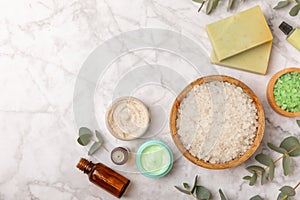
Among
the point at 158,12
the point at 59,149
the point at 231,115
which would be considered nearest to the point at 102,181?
the point at 59,149

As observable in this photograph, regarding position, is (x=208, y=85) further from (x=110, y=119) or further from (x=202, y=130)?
(x=110, y=119)

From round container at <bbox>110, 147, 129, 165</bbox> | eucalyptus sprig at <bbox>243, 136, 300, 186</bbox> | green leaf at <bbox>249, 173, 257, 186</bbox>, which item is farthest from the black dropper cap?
round container at <bbox>110, 147, 129, 165</bbox>

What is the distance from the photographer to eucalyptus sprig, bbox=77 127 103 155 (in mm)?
1365

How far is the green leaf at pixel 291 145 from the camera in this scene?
1.34 m

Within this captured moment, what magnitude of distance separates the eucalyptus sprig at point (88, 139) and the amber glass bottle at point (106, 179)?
0.04m

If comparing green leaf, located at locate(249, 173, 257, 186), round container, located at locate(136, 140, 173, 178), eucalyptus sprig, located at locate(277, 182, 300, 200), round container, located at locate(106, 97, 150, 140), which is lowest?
eucalyptus sprig, located at locate(277, 182, 300, 200)

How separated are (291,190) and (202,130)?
0.29 m

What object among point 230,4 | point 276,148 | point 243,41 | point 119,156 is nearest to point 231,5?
point 230,4

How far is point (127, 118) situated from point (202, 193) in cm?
29

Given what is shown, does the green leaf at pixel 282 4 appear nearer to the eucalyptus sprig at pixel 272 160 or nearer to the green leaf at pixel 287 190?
the eucalyptus sprig at pixel 272 160

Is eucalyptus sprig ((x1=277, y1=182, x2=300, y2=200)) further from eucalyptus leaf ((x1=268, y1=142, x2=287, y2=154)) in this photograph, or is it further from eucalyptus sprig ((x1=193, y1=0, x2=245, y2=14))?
eucalyptus sprig ((x1=193, y1=0, x2=245, y2=14))

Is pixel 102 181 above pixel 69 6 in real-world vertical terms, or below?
below

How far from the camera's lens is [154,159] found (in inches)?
53.6

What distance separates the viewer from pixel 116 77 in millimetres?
1386
